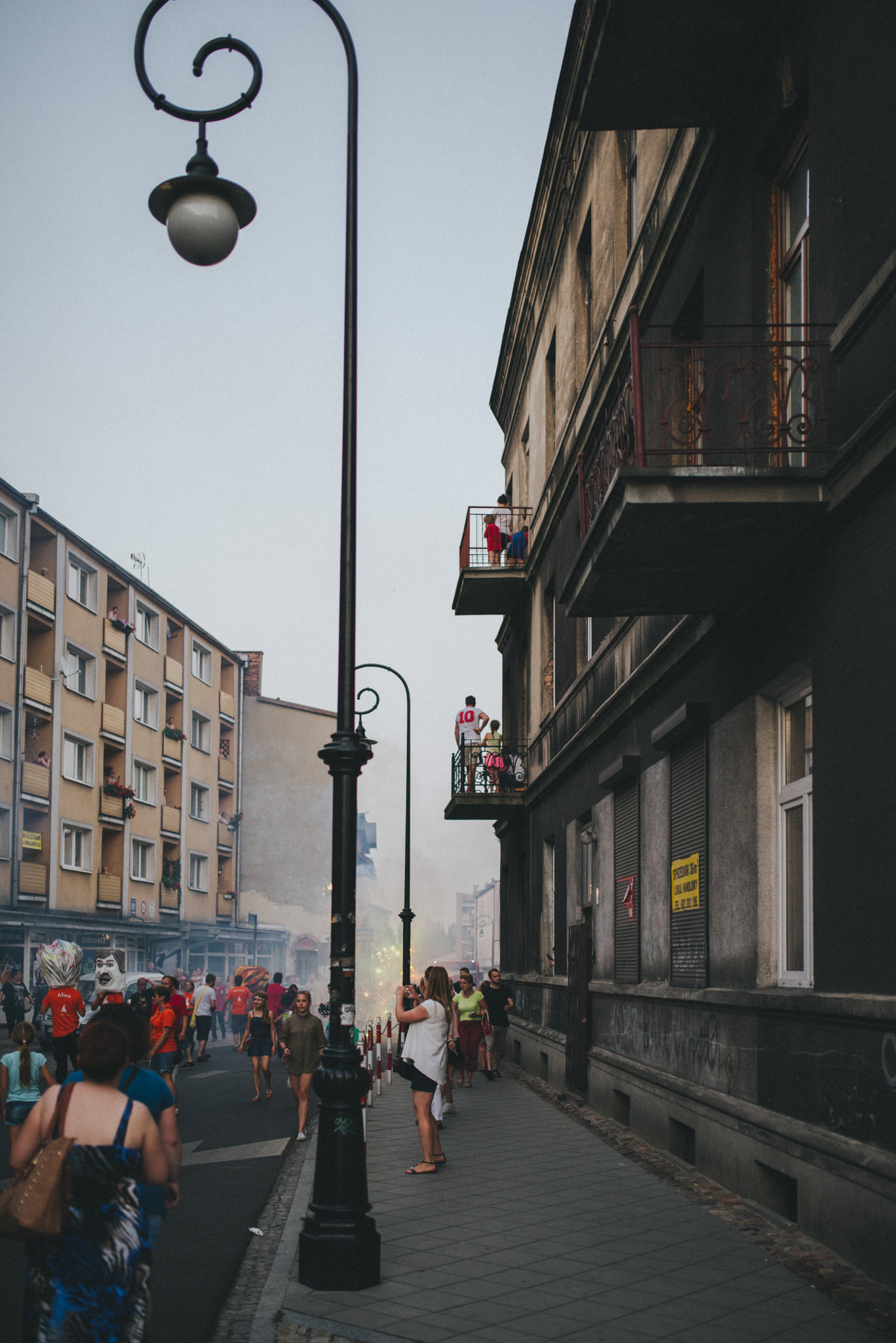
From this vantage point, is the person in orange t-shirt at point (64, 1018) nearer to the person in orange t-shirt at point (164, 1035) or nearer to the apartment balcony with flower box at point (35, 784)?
the person in orange t-shirt at point (164, 1035)

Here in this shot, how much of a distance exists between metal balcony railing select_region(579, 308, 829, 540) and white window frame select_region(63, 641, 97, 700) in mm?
34036

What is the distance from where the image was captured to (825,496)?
8.17m

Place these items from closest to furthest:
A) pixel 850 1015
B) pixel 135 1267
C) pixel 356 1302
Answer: pixel 135 1267, pixel 356 1302, pixel 850 1015

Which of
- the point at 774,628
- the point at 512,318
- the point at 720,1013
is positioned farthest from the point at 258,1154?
the point at 512,318

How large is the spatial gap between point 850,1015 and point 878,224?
4533mm

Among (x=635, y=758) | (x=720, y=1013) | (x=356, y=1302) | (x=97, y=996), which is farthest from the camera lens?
(x=97, y=996)

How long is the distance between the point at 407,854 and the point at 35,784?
1515 centimetres

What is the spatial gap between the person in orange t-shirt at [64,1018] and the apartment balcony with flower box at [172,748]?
38335mm

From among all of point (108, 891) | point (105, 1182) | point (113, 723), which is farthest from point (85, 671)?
point (105, 1182)

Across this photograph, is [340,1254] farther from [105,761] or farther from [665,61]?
[105,761]

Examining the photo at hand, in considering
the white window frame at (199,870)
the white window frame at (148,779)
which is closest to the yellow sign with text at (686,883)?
the white window frame at (148,779)

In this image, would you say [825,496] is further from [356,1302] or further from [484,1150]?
[484,1150]

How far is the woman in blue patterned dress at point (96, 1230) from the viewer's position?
4199 millimetres

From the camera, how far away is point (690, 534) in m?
9.02
